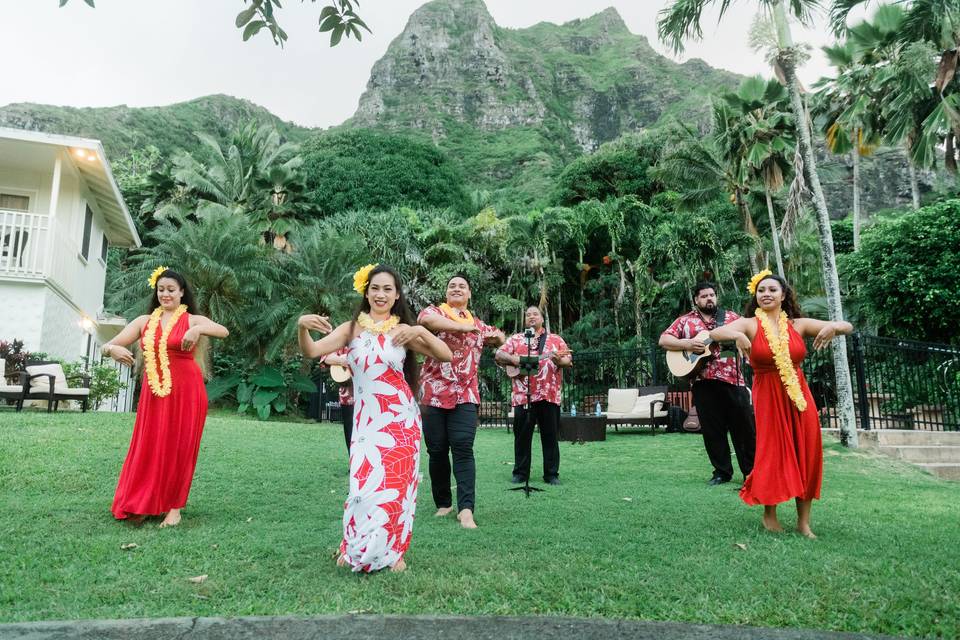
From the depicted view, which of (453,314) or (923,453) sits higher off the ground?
(453,314)

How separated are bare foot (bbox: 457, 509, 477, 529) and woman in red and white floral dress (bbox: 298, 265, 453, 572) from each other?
3.60 feet

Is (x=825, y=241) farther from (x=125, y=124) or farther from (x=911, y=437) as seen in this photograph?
(x=125, y=124)

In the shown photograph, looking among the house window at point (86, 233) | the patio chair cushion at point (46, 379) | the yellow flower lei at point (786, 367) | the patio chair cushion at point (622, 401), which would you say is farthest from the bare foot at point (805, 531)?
the house window at point (86, 233)

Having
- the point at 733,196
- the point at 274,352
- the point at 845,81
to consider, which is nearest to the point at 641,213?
the point at 733,196

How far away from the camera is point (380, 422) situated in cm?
357

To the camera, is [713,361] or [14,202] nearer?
[713,361]

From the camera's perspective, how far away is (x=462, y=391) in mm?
5012

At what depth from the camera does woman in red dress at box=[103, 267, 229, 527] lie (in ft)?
15.3

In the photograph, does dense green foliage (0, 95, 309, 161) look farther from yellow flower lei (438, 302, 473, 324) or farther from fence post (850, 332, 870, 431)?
yellow flower lei (438, 302, 473, 324)

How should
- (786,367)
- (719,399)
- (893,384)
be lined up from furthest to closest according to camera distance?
1. (893,384)
2. (719,399)
3. (786,367)

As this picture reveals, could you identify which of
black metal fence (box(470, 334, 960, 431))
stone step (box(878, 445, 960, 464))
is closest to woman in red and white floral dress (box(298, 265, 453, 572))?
stone step (box(878, 445, 960, 464))

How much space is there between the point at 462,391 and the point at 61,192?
46.9 feet

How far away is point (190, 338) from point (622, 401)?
33.4ft

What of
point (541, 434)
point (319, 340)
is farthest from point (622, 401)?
point (319, 340)
